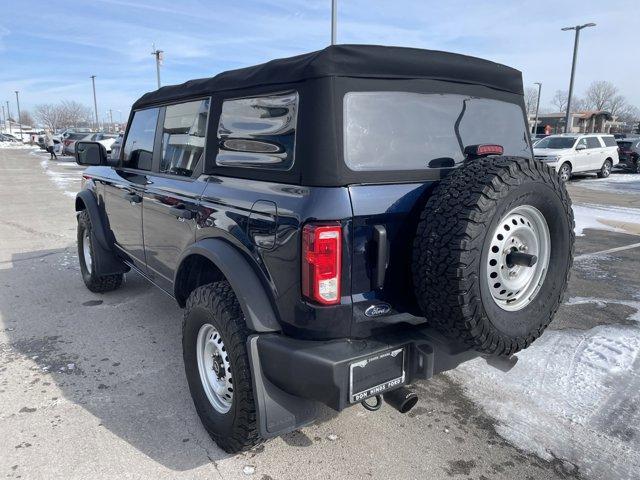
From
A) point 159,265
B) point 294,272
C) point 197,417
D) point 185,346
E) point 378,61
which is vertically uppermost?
point 378,61

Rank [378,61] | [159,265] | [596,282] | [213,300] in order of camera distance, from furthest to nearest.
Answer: [596,282]
[159,265]
[213,300]
[378,61]

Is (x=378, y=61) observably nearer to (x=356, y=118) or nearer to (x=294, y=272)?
(x=356, y=118)

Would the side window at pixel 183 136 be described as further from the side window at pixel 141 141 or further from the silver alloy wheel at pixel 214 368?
the silver alloy wheel at pixel 214 368

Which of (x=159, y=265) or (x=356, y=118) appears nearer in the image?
(x=356, y=118)

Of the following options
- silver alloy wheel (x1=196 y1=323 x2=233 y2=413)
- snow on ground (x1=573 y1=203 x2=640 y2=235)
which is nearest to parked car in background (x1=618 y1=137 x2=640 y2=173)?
snow on ground (x1=573 y1=203 x2=640 y2=235)

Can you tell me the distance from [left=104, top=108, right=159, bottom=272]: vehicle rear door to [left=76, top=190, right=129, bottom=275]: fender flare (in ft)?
0.56

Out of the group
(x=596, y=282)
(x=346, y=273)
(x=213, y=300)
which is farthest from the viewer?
(x=596, y=282)

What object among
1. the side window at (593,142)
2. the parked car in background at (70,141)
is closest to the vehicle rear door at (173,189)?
the side window at (593,142)

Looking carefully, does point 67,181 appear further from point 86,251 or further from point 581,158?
point 581,158

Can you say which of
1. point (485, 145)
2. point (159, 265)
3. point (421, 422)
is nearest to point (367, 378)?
point (421, 422)

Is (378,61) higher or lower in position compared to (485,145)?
higher

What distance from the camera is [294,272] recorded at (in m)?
2.14

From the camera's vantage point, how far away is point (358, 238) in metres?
2.12

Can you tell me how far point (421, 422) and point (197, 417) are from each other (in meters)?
1.34
